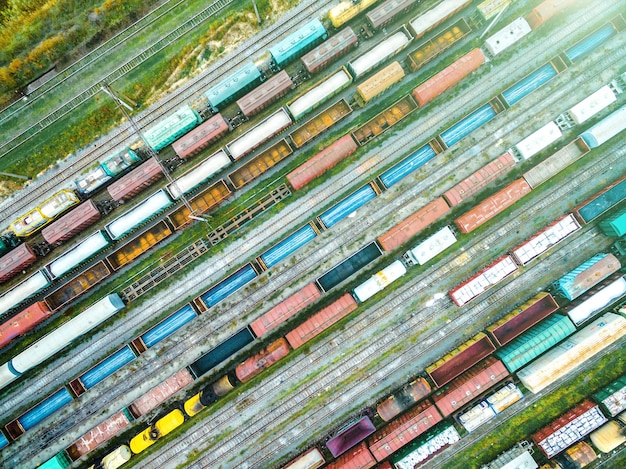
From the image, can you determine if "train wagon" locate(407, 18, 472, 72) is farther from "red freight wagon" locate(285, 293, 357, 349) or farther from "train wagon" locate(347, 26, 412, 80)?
"red freight wagon" locate(285, 293, 357, 349)

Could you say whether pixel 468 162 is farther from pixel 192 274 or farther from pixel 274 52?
pixel 192 274

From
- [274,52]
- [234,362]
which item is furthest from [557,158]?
[234,362]

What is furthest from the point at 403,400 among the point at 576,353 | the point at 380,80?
the point at 380,80

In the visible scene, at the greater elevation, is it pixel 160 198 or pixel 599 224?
pixel 160 198

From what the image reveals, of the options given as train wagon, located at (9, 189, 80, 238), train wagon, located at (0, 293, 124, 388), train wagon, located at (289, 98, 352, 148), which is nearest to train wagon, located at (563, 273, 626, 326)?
train wagon, located at (289, 98, 352, 148)

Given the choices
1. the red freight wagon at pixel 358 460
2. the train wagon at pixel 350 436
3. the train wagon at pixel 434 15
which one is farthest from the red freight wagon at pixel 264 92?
the red freight wagon at pixel 358 460

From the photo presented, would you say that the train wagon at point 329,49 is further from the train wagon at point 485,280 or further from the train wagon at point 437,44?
the train wagon at point 485,280
